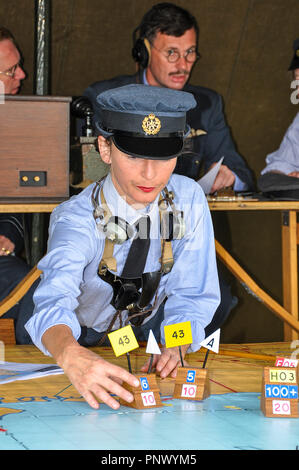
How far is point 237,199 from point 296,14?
196 cm

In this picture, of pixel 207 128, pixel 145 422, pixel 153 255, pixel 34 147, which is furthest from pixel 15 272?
pixel 145 422

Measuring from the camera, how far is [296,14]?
14.6 feet

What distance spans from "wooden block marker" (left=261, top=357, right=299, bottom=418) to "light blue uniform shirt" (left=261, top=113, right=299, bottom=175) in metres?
2.11

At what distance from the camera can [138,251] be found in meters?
2.09

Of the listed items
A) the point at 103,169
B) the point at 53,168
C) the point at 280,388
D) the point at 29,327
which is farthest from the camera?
the point at 103,169

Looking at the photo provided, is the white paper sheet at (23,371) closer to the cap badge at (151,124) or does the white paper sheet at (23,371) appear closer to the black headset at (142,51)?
the cap badge at (151,124)

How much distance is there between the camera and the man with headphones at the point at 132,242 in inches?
70.2

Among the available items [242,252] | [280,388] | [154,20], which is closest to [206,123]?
[154,20]

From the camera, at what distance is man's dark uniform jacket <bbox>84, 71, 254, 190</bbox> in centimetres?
352

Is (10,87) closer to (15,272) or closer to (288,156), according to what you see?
(15,272)

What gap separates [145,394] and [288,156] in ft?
7.52

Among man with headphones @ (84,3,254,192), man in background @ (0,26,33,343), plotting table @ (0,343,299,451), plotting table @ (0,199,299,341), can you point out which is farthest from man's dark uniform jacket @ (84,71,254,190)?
plotting table @ (0,343,299,451)

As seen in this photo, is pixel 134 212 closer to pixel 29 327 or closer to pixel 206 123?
pixel 29 327

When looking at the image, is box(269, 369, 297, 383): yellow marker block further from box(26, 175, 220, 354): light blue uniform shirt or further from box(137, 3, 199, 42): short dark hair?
box(137, 3, 199, 42): short dark hair
